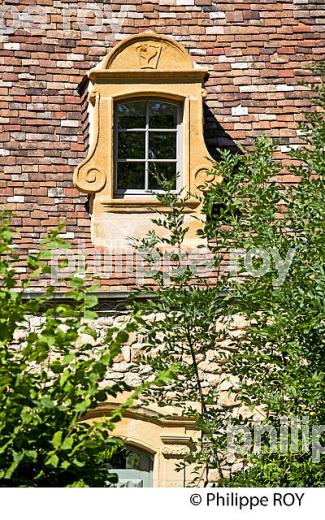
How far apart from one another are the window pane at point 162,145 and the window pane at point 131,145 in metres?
0.09

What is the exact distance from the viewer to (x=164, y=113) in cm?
1137

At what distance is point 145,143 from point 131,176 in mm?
364

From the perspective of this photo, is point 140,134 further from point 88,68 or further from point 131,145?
point 88,68

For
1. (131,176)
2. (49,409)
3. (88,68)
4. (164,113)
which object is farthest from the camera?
(88,68)

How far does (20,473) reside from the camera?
595cm

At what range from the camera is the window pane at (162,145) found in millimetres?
11273

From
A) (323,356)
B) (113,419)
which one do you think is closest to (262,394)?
(323,356)

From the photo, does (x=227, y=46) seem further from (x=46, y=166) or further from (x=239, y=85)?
(x=46, y=166)

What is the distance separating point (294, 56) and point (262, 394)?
4767 mm

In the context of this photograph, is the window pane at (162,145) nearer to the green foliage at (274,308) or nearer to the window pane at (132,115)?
the window pane at (132,115)

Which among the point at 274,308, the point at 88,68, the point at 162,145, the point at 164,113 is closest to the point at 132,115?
the point at 164,113

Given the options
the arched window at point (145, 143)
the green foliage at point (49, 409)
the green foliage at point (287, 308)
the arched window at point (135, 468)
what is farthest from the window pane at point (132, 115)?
the green foliage at point (49, 409)

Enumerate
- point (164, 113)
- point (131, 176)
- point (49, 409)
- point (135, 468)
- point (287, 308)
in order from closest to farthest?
point (49, 409)
point (287, 308)
point (135, 468)
point (131, 176)
point (164, 113)

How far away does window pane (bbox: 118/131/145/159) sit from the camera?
11266 mm
